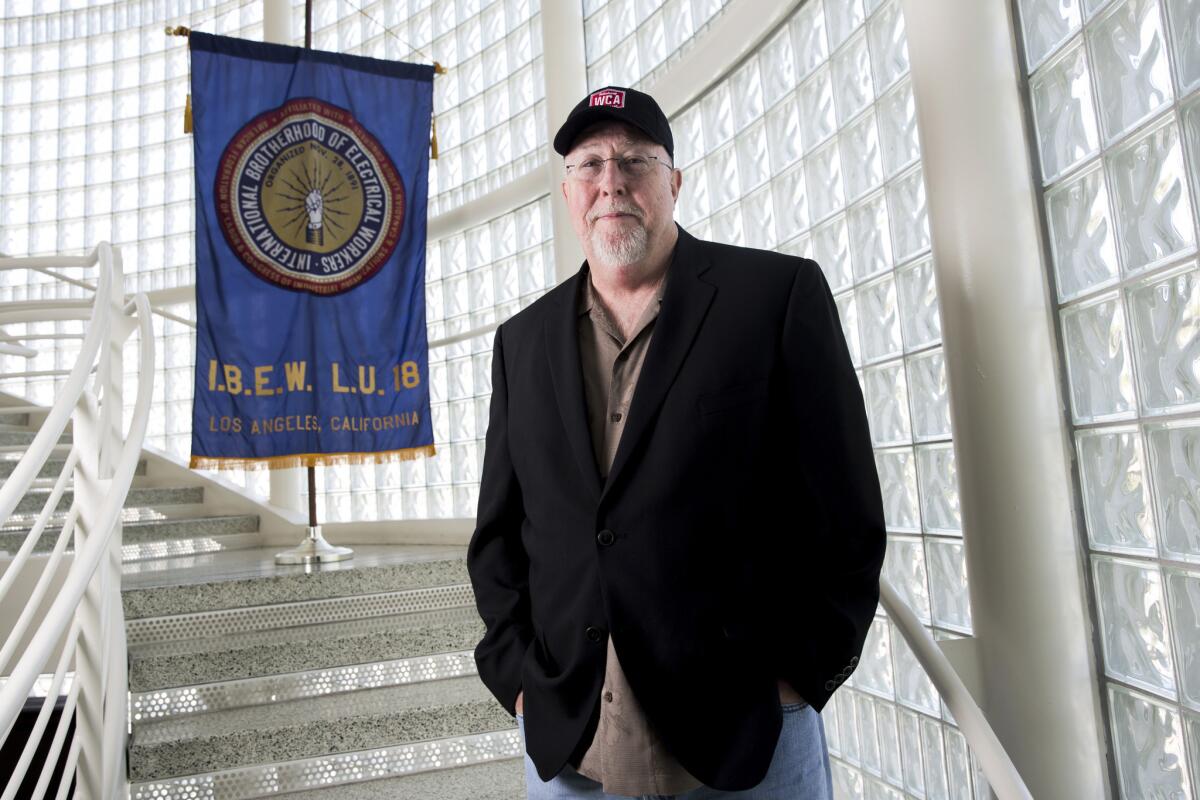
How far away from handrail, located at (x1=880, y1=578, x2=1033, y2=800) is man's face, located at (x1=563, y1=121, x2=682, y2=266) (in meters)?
0.80

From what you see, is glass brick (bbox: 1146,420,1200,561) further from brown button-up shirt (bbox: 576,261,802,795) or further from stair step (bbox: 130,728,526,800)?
stair step (bbox: 130,728,526,800)

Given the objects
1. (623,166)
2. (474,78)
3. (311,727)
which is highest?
(474,78)

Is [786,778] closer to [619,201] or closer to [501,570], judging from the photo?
[501,570]

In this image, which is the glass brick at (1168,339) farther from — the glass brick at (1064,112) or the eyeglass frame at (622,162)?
the eyeglass frame at (622,162)

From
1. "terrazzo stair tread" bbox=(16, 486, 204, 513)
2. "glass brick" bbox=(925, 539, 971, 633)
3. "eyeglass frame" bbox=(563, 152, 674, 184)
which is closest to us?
"eyeglass frame" bbox=(563, 152, 674, 184)

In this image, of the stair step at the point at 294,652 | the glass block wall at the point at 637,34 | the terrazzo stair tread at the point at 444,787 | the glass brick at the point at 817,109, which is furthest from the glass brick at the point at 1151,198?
the stair step at the point at 294,652

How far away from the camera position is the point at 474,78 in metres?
4.66

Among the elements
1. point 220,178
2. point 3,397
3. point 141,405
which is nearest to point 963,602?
point 141,405

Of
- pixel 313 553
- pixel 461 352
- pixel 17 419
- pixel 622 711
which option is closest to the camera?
pixel 622 711

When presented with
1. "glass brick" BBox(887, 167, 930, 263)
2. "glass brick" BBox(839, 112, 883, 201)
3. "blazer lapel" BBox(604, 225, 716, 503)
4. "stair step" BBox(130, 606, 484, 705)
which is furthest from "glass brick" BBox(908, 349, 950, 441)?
"stair step" BBox(130, 606, 484, 705)

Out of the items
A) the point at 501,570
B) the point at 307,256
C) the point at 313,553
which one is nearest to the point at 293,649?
the point at 313,553

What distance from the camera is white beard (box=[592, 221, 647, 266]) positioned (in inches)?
49.6

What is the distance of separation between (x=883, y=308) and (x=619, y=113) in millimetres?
1034

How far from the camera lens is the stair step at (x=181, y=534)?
13.5ft
